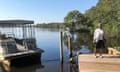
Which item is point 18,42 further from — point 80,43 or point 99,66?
point 80,43

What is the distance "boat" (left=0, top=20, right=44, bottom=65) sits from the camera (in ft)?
79.9

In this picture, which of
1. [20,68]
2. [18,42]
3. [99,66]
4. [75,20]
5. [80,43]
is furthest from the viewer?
[75,20]

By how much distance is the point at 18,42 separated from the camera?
90.4ft

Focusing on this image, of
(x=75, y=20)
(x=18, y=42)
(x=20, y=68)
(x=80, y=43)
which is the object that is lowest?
(x=20, y=68)

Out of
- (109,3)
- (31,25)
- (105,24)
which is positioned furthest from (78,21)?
(31,25)

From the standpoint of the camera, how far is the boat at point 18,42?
24344mm

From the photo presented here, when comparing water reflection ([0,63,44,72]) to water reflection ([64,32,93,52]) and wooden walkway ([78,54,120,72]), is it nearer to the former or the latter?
wooden walkway ([78,54,120,72])

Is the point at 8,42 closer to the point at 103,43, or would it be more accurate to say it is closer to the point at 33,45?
the point at 33,45

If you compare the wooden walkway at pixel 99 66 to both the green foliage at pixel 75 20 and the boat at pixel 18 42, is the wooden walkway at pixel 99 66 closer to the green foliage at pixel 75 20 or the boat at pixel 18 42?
the boat at pixel 18 42

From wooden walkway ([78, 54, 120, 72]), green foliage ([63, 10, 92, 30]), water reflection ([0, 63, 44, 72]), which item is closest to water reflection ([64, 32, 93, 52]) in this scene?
water reflection ([0, 63, 44, 72])

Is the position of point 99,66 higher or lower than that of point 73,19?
lower

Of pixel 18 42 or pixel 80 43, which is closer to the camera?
pixel 18 42

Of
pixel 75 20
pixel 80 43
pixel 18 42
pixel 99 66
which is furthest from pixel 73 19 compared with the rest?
pixel 99 66

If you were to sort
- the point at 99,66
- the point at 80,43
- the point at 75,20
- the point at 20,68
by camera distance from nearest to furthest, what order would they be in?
the point at 99,66 → the point at 20,68 → the point at 80,43 → the point at 75,20
